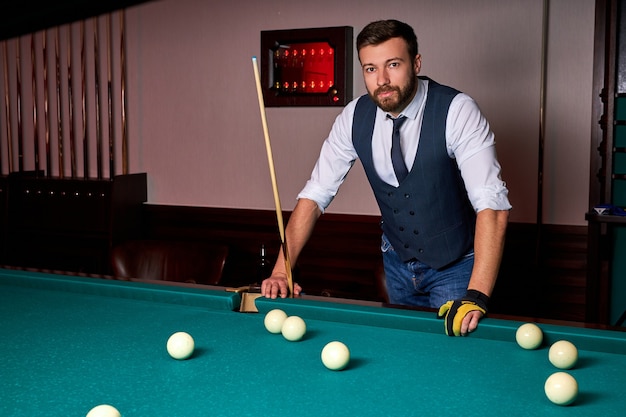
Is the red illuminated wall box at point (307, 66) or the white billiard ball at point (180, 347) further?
the red illuminated wall box at point (307, 66)

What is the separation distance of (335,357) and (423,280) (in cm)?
123

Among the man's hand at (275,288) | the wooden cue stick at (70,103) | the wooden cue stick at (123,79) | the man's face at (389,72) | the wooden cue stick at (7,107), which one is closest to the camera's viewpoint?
the man's hand at (275,288)

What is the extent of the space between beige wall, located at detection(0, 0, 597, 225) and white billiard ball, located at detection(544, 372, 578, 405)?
8.27ft

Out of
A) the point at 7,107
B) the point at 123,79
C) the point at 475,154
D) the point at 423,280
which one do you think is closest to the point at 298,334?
→ the point at 475,154

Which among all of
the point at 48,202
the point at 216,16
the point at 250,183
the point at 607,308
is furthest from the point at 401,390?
the point at 48,202

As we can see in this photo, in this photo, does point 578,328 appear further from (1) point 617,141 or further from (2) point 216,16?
(2) point 216,16

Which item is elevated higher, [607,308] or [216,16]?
[216,16]

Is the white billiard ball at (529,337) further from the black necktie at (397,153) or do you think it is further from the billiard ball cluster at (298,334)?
the black necktie at (397,153)

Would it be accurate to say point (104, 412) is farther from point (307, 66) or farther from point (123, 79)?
point (123, 79)

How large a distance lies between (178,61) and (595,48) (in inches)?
92.9

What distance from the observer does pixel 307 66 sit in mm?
4113

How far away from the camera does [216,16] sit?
4414 millimetres

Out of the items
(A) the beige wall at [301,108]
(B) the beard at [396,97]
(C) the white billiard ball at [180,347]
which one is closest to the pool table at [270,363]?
(C) the white billiard ball at [180,347]

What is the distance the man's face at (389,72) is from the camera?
2.44 metres
